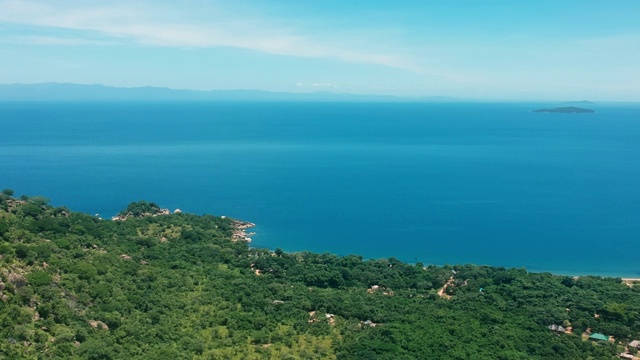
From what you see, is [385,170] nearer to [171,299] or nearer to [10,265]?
[171,299]

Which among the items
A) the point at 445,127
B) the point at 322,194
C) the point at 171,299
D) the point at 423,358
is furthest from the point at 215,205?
the point at 445,127

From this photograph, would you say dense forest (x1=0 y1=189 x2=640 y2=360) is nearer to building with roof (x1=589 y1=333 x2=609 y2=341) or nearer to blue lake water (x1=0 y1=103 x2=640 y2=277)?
building with roof (x1=589 y1=333 x2=609 y2=341)

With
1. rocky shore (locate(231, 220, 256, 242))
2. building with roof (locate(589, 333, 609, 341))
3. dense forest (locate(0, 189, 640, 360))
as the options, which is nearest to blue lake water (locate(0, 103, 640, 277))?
rocky shore (locate(231, 220, 256, 242))

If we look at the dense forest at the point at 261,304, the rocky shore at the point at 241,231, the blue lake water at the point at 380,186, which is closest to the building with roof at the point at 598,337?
the dense forest at the point at 261,304

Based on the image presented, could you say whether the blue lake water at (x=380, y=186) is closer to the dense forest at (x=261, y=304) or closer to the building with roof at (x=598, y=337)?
the dense forest at (x=261, y=304)

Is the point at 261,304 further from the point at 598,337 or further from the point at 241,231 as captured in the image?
the point at 241,231
